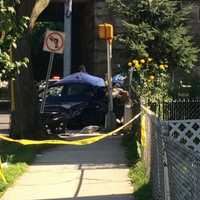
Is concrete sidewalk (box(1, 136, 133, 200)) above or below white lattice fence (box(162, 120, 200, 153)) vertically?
below

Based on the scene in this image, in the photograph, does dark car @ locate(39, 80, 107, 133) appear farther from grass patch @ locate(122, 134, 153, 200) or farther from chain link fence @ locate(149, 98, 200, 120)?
chain link fence @ locate(149, 98, 200, 120)

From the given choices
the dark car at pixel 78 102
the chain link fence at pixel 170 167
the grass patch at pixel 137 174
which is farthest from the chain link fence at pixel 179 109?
the dark car at pixel 78 102

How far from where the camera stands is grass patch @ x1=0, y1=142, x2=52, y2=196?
11.6 meters

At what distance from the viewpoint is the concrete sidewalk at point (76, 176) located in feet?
33.5

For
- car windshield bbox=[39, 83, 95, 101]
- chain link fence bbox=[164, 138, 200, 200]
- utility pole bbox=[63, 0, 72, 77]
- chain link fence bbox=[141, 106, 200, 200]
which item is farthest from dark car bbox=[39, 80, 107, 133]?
utility pole bbox=[63, 0, 72, 77]

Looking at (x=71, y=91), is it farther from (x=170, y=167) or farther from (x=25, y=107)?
(x=170, y=167)

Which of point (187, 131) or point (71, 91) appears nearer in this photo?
point (187, 131)

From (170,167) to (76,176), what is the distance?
436 cm

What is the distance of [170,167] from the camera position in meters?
7.73

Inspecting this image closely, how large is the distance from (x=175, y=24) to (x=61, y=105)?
1001 cm

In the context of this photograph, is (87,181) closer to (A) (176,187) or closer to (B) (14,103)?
(A) (176,187)

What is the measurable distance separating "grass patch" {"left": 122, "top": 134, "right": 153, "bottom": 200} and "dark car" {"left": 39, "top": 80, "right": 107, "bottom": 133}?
532 centimetres

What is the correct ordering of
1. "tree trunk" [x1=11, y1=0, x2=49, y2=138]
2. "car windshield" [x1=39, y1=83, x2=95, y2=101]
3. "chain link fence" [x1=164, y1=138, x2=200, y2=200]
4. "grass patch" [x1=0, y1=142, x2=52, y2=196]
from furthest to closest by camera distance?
1. "car windshield" [x1=39, y1=83, x2=95, y2=101]
2. "tree trunk" [x1=11, y1=0, x2=49, y2=138]
3. "grass patch" [x1=0, y1=142, x2=52, y2=196]
4. "chain link fence" [x1=164, y1=138, x2=200, y2=200]

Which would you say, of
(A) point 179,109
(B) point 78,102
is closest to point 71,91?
(B) point 78,102
